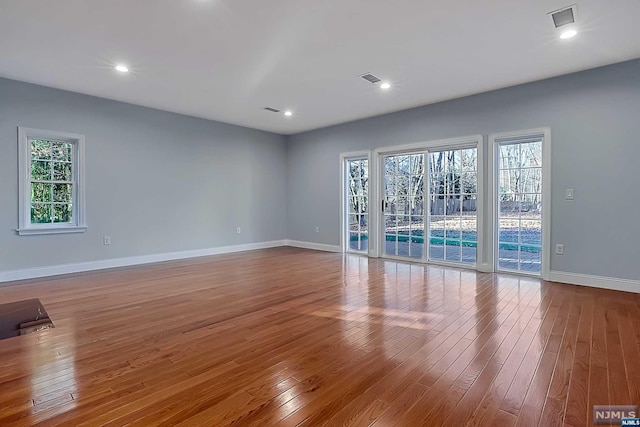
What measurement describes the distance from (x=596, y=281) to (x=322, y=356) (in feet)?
12.9

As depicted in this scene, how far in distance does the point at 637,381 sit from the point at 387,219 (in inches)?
179

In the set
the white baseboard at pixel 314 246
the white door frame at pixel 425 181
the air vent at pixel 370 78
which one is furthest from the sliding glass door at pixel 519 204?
the white baseboard at pixel 314 246

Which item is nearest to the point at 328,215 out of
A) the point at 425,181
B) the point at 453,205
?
the point at 425,181

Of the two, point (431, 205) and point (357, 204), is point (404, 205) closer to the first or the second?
point (431, 205)

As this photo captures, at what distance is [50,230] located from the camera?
479cm

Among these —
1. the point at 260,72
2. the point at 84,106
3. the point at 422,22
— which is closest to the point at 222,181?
the point at 84,106

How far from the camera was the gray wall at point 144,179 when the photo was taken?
456cm

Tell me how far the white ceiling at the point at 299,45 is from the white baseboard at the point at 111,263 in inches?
105

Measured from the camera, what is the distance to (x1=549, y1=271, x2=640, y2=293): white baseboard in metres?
3.87

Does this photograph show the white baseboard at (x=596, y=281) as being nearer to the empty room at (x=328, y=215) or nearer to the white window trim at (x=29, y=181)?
the empty room at (x=328, y=215)

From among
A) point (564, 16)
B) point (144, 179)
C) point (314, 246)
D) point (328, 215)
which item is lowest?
point (314, 246)

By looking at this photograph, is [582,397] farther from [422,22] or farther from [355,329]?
[422,22]

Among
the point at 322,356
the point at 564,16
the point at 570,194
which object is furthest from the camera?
the point at 570,194

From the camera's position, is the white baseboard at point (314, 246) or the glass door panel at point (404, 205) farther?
the white baseboard at point (314, 246)
